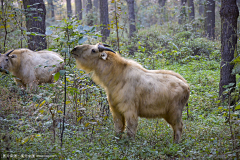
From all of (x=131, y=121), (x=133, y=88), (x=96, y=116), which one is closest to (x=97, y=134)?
(x=96, y=116)

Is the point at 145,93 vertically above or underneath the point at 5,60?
underneath

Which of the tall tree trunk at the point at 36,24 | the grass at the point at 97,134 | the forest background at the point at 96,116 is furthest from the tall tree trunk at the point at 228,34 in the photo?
the tall tree trunk at the point at 36,24

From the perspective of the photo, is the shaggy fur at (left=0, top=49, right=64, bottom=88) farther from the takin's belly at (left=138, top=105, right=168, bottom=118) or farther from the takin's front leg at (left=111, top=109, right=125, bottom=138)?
the takin's belly at (left=138, top=105, right=168, bottom=118)

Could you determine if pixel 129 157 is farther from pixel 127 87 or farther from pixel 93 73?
pixel 93 73

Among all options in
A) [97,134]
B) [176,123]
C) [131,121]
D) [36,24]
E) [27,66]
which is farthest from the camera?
[36,24]

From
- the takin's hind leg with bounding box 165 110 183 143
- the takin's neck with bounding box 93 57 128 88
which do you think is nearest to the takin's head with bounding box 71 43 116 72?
the takin's neck with bounding box 93 57 128 88

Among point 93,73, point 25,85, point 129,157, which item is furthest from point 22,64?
point 129,157

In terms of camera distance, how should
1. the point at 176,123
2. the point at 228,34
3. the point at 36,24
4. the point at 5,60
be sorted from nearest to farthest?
the point at 176,123 → the point at 228,34 → the point at 5,60 → the point at 36,24

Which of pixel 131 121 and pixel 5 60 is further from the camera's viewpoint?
pixel 5 60

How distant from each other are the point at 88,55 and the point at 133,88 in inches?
49.0

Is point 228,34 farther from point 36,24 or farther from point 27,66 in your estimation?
point 36,24

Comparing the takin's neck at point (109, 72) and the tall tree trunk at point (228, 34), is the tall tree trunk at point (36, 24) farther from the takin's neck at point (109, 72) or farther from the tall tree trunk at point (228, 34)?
the tall tree trunk at point (228, 34)

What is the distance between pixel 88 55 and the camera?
482 centimetres

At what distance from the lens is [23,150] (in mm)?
3359
